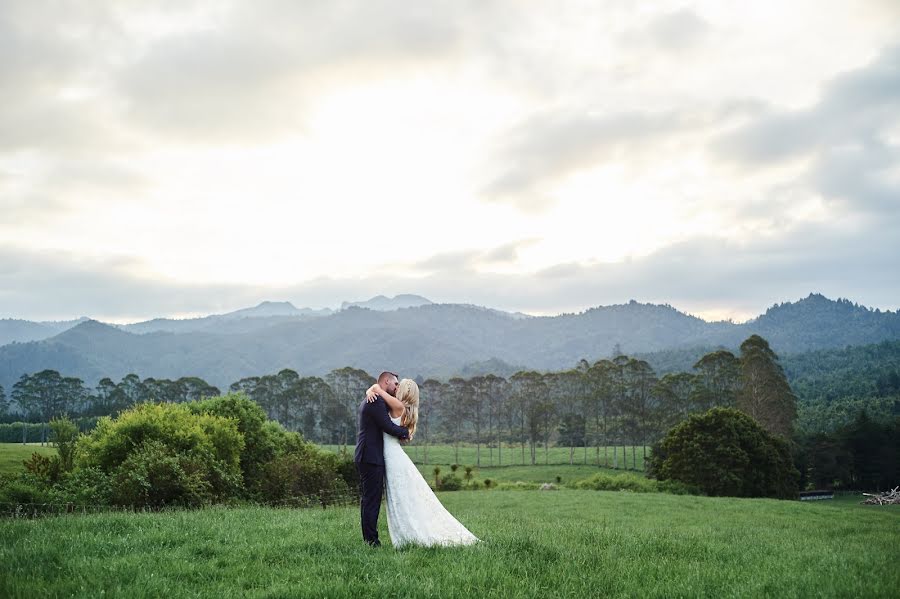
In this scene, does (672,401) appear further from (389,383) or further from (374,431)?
(374,431)

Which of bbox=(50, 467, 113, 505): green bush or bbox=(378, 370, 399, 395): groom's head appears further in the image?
bbox=(50, 467, 113, 505): green bush

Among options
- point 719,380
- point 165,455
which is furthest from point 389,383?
point 719,380

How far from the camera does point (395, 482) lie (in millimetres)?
9820

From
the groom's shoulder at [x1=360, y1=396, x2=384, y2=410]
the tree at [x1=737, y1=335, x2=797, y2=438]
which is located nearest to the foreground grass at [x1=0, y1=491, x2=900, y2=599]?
the groom's shoulder at [x1=360, y1=396, x2=384, y2=410]

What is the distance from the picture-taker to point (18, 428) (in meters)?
120

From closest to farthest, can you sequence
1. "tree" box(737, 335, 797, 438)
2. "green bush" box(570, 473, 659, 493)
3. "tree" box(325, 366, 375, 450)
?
"green bush" box(570, 473, 659, 493), "tree" box(737, 335, 797, 438), "tree" box(325, 366, 375, 450)

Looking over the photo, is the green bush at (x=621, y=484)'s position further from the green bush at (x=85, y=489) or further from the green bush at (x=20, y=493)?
the green bush at (x=20, y=493)

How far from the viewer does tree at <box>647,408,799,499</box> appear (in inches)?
2090

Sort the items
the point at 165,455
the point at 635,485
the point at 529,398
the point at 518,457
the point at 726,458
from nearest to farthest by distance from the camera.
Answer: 1. the point at 165,455
2. the point at 726,458
3. the point at 635,485
4. the point at 518,457
5. the point at 529,398

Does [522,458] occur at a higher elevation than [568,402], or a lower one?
lower

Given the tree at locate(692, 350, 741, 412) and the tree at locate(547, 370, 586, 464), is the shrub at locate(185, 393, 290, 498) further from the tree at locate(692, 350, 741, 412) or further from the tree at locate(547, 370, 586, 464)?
the tree at locate(547, 370, 586, 464)

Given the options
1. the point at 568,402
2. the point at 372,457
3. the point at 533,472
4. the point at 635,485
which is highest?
the point at 372,457

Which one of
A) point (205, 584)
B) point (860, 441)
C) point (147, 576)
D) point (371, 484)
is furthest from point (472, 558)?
point (860, 441)

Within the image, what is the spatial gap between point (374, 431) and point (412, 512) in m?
1.49
